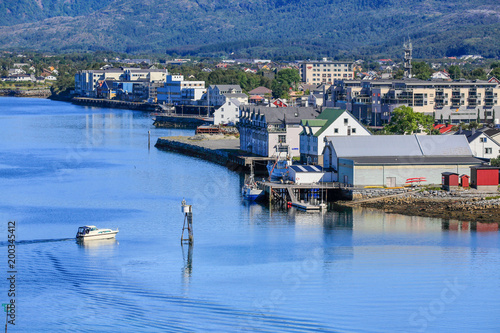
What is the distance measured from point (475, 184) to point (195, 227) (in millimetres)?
8301

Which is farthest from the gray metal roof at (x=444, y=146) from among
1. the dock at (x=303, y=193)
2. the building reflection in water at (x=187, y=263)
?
the building reflection in water at (x=187, y=263)

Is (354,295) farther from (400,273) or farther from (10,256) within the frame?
(10,256)

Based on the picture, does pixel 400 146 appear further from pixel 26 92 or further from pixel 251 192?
pixel 26 92

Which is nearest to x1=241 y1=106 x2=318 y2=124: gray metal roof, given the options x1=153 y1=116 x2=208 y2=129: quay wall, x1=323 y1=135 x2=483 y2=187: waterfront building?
x1=323 y1=135 x2=483 y2=187: waterfront building

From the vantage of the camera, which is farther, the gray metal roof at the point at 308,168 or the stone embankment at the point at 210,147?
the stone embankment at the point at 210,147

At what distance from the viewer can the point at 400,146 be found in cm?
2547

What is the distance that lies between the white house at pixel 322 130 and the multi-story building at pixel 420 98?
21.4 m

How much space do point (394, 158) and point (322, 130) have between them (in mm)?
4105

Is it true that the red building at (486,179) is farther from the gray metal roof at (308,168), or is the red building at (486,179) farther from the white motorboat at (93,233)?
the white motorboat at (93,233)

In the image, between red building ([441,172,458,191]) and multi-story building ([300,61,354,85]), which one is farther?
multi-story building ([300,61,354,85])

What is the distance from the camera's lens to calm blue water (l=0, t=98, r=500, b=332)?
1410 centimetres

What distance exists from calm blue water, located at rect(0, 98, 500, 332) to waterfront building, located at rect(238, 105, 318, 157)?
431 centimetres

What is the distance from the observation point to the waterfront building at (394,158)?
79.9 ft

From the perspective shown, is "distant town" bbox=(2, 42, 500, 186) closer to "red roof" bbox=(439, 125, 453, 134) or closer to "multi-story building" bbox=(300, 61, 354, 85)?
"red roof" bbox=(439, 125, 453, 134)
